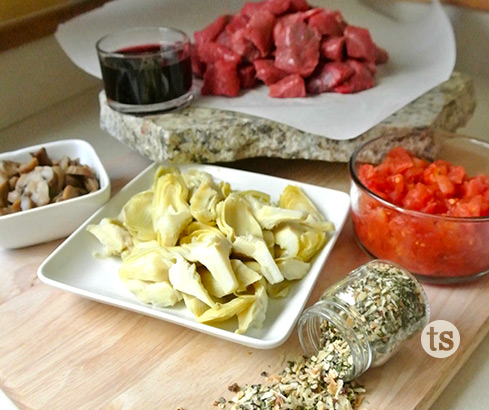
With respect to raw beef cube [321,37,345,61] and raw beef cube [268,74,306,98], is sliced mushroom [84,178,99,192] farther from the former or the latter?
raw beef cube [321,37,345,61]

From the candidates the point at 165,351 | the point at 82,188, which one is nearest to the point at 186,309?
the point at 165,351

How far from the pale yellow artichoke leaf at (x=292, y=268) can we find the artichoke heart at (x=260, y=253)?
0.02 metres

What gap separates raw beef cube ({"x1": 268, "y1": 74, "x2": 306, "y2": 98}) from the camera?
1228mm

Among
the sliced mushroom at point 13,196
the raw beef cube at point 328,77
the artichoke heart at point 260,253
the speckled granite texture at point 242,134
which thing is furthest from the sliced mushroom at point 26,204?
the raw beef cube at point 328,77

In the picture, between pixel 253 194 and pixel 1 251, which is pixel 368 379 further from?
pixel 1 251

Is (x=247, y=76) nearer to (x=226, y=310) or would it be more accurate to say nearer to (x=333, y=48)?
(x=333, y=48)

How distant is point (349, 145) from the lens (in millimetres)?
1173

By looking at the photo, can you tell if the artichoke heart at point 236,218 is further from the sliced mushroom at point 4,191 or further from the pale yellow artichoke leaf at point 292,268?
the sliced mushroom at point 4,191

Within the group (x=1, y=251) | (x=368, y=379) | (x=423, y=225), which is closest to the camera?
(x=368, y=379)

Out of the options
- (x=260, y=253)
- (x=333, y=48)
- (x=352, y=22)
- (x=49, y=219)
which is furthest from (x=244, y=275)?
(x=352, y=22)

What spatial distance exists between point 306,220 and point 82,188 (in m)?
0.43

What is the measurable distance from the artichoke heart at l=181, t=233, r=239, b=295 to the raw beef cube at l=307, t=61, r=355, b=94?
0.50 m

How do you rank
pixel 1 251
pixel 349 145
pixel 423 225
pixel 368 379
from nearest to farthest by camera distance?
pixel 368 379 < pixel 423 225 < pixel 1 251 < pixel 349 145

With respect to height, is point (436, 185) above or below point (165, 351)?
above
